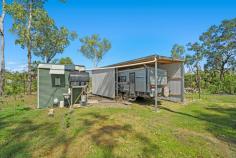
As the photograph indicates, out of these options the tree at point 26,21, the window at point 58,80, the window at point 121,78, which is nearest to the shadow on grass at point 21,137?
the window at point 58,80

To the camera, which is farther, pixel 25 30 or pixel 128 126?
pixel 25 30

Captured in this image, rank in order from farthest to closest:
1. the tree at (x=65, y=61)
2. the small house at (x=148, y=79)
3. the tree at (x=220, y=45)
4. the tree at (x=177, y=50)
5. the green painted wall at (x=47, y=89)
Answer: the tree at (x=177, y=50)
the tree at (x=65, y=61)
the tree at (x=220, y=45)
the small house at (x=148, y=79)
the green painted wall at (x=47, y=89)

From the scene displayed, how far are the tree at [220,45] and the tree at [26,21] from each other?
25.0m

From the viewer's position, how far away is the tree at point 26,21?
15262mm

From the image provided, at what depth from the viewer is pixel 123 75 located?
13508 mm

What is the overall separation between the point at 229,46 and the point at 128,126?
26.3m

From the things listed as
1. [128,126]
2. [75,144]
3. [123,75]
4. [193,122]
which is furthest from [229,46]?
[75,144]

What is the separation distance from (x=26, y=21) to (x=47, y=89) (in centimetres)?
969

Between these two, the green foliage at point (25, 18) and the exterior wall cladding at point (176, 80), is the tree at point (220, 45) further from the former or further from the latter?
the green foliage at point (25, 18)

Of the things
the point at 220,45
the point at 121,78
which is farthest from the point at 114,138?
the point at 220,45

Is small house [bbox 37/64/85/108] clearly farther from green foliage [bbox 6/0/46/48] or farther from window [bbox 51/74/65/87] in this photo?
green foliage [bbox 6/0/46/48]

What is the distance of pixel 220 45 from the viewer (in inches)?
1057

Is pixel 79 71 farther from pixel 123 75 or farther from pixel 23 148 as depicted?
pixel 23 148

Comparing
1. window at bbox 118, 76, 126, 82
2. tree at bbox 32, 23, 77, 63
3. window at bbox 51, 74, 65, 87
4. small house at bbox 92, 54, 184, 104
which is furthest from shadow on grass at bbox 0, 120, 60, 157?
tree at bbox 32, 23, 77, 63
